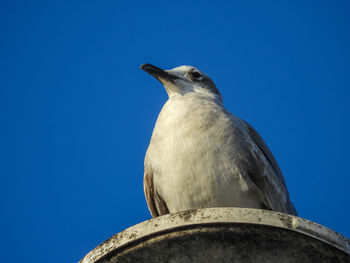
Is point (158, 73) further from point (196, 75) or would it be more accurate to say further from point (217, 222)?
point (217, 222)

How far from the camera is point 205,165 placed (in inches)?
224

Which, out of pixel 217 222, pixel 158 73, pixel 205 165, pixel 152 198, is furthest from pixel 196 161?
pixel 158 73

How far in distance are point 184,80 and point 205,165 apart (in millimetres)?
2541

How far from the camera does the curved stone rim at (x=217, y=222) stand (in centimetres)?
405

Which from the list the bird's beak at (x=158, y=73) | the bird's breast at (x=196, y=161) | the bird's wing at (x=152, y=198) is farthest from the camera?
the bird's beak at (x=158, y=73)

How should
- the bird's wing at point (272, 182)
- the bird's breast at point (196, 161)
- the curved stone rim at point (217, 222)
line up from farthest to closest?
the bird's wing at point (272, 182) < the bird's breast at point (196, 161) < the curved stone rim at point (217, 222)

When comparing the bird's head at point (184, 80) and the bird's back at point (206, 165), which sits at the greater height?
the bird's head at point (184, 80)

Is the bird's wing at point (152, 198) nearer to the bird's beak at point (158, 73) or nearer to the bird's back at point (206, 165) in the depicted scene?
the bird's back at point (206, 165)

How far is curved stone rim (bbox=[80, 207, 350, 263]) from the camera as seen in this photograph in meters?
4.05

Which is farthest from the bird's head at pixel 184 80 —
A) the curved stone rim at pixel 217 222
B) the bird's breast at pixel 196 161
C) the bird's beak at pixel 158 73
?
the curved stone rim at pixel 217 222

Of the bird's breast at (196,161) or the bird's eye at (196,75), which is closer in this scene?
the bird's breast at (196,161)

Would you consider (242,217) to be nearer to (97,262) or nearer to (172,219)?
(172,219)

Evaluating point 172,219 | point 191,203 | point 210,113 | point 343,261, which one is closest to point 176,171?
point 191,203

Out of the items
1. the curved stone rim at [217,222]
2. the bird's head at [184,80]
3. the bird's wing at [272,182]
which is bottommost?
the curved stone rim at [217,222]
